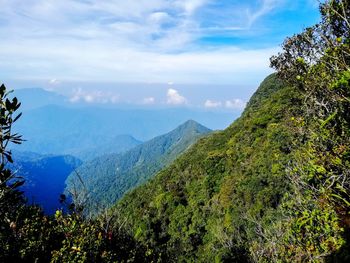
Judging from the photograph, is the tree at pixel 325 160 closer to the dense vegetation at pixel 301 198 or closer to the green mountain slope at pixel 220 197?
the dense vegetation at pixel 301 198

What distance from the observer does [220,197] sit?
Answer: 2415 inches

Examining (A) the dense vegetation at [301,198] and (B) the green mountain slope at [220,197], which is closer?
(A) the dense vegetation at [301,198]

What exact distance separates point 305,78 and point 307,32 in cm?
199

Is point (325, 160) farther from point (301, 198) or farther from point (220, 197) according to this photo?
point (220, 197)

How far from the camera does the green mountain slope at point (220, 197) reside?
1945 inches

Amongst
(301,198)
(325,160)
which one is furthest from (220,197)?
(325,160)

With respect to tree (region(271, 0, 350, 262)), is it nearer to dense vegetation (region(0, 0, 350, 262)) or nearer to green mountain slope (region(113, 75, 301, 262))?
dense vegetation (region(0, 0, 350, 262))

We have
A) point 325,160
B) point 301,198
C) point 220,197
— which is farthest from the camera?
point 220,197

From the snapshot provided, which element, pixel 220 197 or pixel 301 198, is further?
pixel 220 197

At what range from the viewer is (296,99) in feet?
52.1

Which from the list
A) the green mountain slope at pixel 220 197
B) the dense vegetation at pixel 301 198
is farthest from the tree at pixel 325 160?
the green mountain slope at pixel 220 197

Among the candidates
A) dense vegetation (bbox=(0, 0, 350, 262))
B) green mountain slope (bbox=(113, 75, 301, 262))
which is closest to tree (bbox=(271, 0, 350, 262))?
dense vegetation (bbox=(0, 0, 350, 262))

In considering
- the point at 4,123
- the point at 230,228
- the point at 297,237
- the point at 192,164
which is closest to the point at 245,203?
the point at 230,228

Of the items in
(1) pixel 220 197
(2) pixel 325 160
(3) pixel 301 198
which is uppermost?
(2) pixel 325 160
